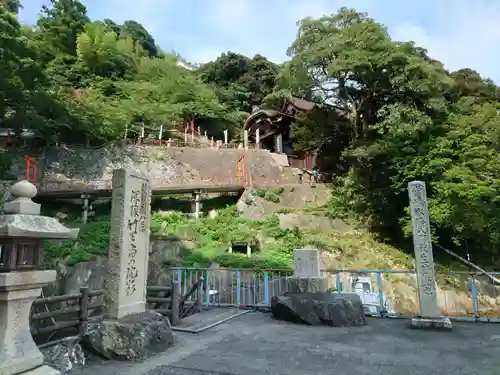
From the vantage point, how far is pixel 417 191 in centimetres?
758

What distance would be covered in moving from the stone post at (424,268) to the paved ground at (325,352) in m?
0.37

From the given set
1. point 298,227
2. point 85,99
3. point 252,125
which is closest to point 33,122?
point 85,99

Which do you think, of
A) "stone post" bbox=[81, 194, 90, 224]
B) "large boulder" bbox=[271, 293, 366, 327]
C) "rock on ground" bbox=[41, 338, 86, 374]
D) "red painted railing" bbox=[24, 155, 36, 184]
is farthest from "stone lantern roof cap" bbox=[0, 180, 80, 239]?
"red painted railing" bbox=[24, 155, 36, 184]

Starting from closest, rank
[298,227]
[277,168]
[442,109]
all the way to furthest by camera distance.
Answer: [442,109] < [298,227] < [277,168]

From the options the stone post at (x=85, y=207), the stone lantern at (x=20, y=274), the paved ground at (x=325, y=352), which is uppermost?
the stone post at (x=85, y=207)

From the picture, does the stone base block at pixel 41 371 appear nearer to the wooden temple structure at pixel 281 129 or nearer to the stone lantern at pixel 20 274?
the stone lantern at pixel 20 274

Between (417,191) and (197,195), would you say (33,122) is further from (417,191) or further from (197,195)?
(417,191)

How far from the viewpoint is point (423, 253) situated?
727cm

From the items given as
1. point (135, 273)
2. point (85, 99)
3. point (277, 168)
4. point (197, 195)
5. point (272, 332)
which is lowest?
point (272, 332)

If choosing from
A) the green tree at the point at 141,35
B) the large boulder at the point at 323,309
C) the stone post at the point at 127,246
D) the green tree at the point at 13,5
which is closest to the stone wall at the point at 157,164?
the green tree at the point at 13,5

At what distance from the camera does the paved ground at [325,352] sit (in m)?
4.54

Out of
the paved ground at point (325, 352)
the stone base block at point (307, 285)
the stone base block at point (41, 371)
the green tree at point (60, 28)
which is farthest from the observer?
the green tree at point (60, 28)

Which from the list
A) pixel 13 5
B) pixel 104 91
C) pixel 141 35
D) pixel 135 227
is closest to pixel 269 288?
pixel 135 227

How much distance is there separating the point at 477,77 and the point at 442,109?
1198 centimetres
